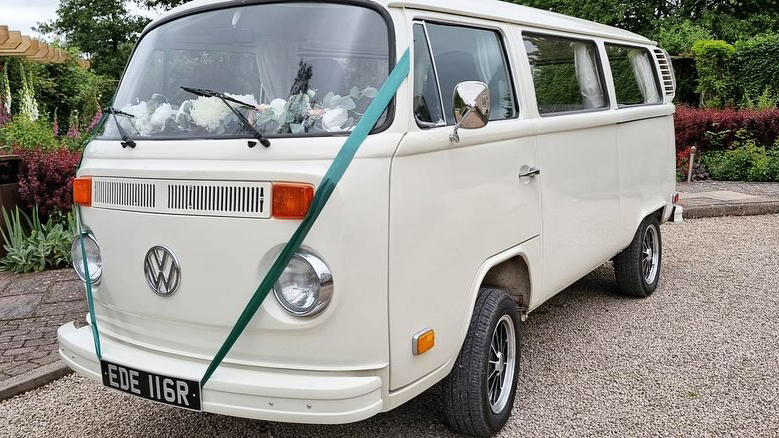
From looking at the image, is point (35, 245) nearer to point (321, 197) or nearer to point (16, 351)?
point (16, 351)

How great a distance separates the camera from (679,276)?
646 cm

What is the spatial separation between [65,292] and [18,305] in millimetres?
363

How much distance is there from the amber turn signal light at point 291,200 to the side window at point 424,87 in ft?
2.05

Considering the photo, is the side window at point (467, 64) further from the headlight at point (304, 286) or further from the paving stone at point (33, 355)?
the paving stone at point (33, 355)

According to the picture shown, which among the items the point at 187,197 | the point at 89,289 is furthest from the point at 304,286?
the point at 89,289

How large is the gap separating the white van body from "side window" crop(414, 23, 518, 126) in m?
0.06

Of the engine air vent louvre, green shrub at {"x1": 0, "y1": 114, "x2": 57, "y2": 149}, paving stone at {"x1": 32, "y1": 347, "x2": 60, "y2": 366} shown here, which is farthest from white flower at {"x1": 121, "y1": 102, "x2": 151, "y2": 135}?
the engine air vent louvre

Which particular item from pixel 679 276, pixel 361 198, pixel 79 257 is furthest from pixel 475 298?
pixel 679 276

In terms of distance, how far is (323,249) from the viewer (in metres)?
2.59

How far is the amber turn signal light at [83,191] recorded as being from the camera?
318cm

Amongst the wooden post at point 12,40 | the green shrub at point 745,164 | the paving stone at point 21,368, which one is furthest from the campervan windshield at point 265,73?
the green shrub at point 745,164

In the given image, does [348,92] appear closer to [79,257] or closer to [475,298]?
[475,298]

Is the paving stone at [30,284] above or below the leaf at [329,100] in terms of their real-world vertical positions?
below

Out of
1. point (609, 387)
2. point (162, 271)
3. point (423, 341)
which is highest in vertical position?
point (162, 271)
